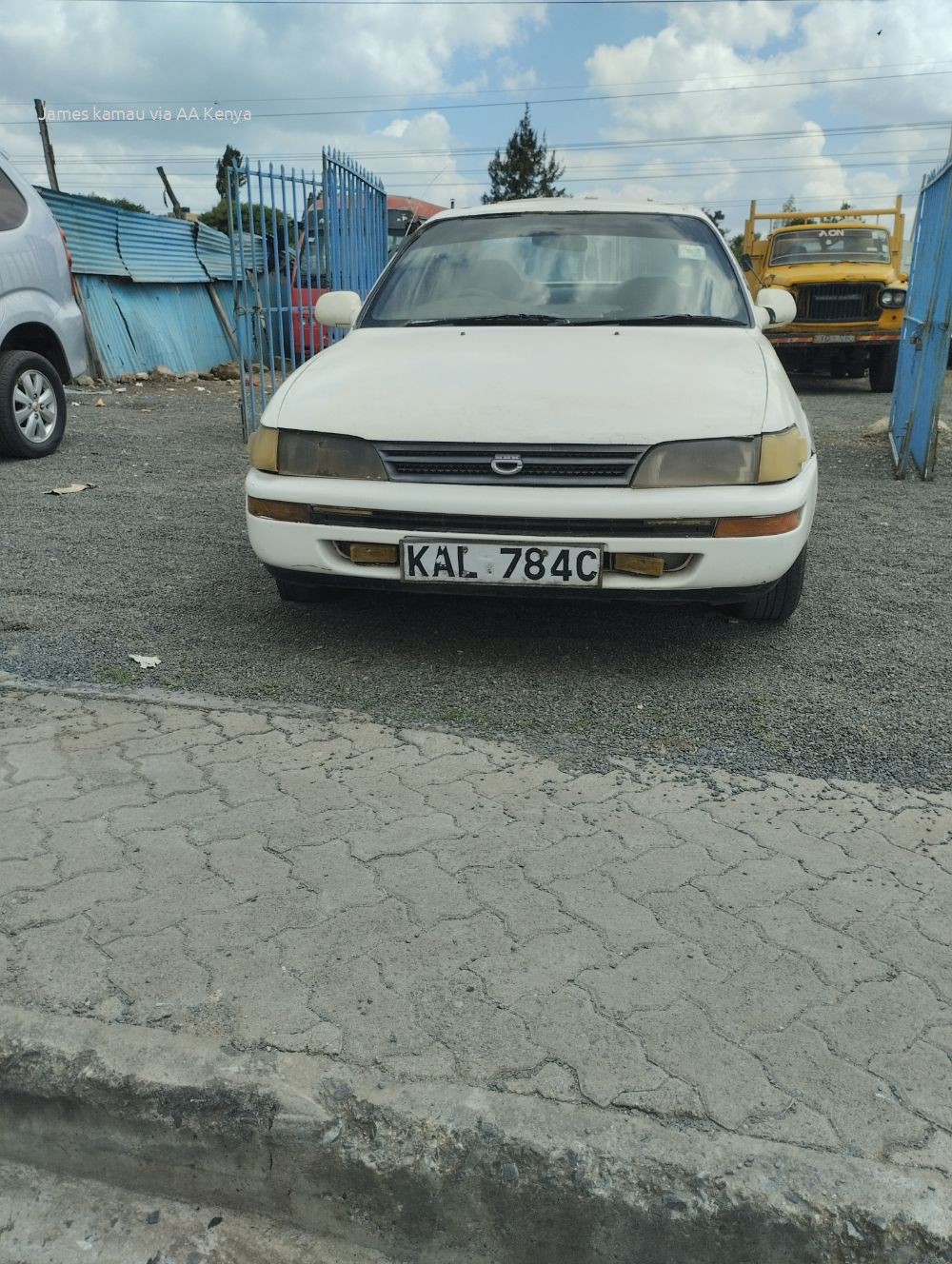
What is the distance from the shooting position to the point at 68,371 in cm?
Result: 788

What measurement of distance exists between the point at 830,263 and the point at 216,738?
45.2ft

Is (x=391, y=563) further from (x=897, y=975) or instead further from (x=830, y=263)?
(x=830, y=263)

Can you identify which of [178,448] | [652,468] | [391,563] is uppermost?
[652,468]

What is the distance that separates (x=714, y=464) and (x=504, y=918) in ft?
5.79

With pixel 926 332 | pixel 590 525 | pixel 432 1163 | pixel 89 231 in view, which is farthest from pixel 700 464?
pixel 89 231

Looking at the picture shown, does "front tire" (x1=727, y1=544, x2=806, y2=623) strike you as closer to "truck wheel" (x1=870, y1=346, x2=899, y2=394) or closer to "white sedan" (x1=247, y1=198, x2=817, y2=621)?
"white sedan" (x1=247, y1=198, x2=817, y2=621)

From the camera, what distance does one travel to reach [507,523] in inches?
140

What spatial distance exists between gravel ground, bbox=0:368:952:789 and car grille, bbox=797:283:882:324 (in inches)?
352

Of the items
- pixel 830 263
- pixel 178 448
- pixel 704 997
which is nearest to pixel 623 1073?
pixel 704 997

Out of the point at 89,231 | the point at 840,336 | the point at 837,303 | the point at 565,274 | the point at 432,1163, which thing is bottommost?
the point at 432,1163

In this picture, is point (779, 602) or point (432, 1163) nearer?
point (432, 1163)

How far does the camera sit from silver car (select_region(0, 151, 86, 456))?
23.7ft

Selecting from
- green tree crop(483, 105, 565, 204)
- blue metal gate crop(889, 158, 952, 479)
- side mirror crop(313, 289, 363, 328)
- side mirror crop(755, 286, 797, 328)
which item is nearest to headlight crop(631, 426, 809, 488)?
side mirror crop(755, 286, 797, 328)

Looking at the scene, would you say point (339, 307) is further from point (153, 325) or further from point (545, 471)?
point (153, 325)
